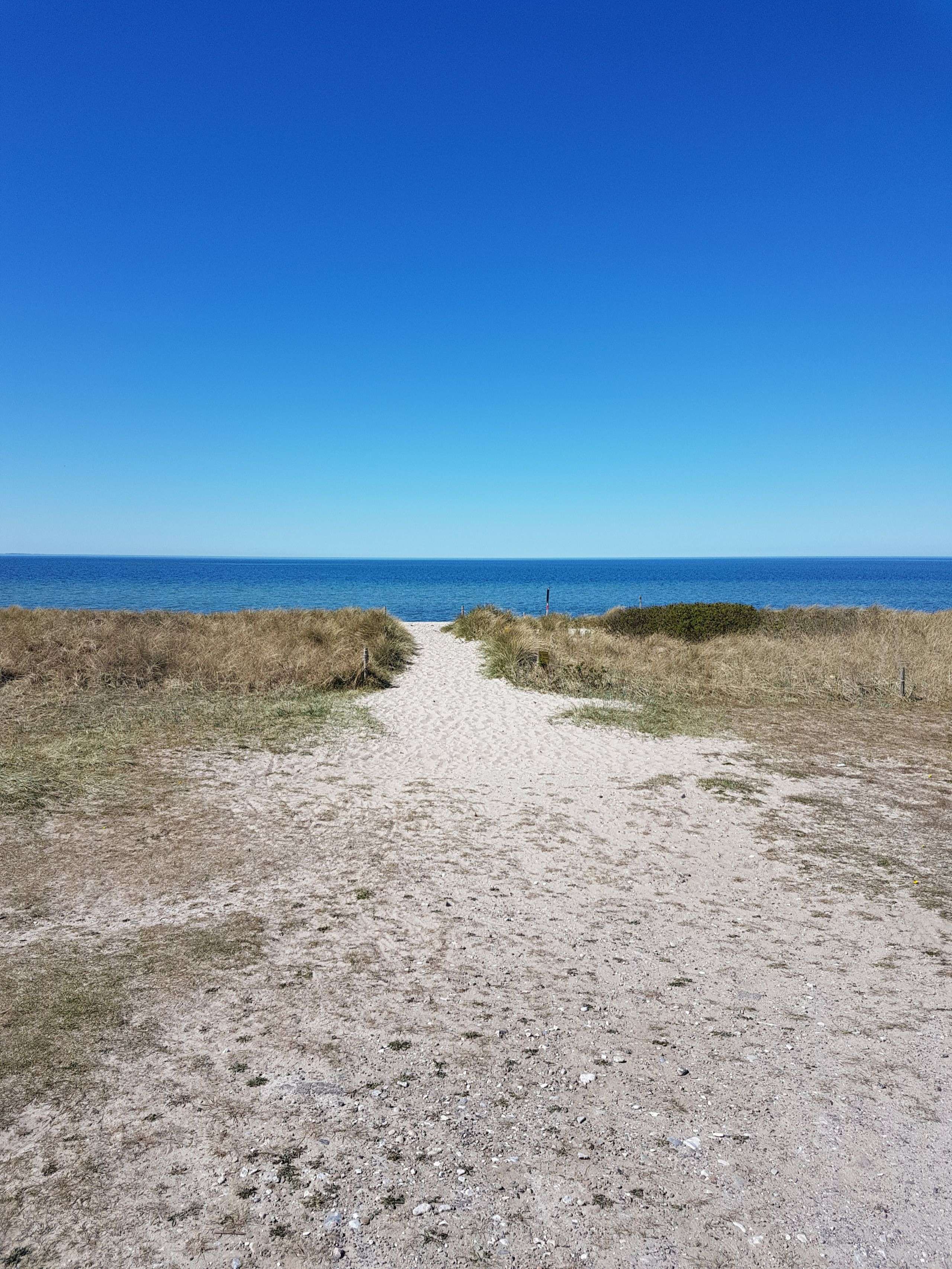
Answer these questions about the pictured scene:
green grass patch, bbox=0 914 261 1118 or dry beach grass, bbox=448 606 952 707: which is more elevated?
dry beach grass, bbox=448 606 952 707

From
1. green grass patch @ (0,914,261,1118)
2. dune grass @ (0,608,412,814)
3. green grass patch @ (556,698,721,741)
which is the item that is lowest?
green grass patch @ (556,698,721,741)

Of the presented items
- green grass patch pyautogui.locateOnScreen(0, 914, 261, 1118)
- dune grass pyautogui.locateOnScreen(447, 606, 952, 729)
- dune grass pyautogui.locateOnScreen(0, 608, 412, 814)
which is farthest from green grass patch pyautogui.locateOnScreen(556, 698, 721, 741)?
green grass patch pyautogui.locateOnScreen(0, 914, 261, 1118)

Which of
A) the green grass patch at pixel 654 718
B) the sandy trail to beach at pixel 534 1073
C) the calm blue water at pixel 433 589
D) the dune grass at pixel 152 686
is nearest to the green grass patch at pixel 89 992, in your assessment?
the sandy trail to beach at pixel 534 1073

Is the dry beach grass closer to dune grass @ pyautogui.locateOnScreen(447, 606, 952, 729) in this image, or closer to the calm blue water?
dune grass @ pyautogui.locateOnScreen(447, 606, 952, 729)

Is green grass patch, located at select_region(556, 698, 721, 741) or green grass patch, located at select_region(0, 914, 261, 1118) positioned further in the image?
green grass patch, located at select_region(556, 698, 721, 741)

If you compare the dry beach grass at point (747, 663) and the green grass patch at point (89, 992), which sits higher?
the dry beach grass at point (747, 663)

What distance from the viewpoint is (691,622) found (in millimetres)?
27047

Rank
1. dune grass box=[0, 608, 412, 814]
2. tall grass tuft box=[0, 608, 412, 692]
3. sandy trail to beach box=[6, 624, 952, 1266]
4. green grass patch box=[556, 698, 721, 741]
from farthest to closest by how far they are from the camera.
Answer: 1. tall grass tuft box=[0, 608, 412, 692]
2. green grass patch box=[556, 698, 721, 741]
3. dune grass box=[0, 608, 412, 814]
4. sandy trail to beach box=[6, 624, 952, 1266]

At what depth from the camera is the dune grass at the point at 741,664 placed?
18.3m

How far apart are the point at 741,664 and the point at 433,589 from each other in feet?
265

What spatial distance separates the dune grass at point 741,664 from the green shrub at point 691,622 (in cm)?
40

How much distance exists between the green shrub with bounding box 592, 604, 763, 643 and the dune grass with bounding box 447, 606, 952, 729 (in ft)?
1.31

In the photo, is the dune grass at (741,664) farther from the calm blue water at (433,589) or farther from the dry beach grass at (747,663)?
the calm blue water at (433,589)

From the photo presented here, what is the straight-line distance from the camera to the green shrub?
26656 millimetres
